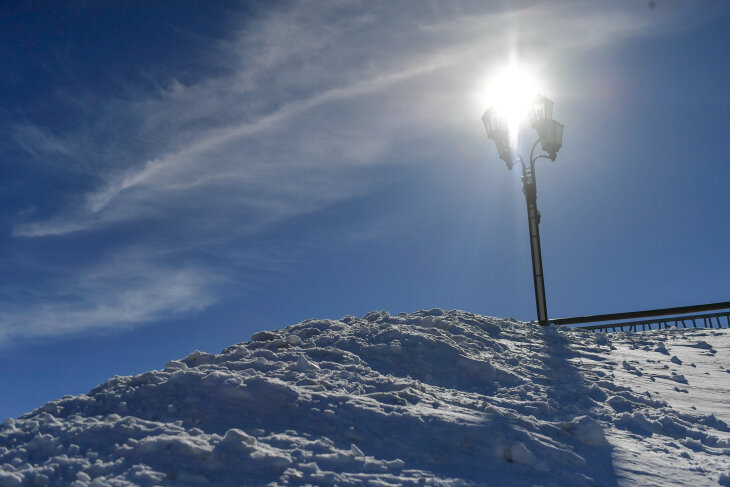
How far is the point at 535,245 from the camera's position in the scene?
417 inches

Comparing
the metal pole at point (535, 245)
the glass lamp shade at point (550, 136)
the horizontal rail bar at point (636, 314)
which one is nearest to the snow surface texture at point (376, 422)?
the metal pole at point (535, 245)

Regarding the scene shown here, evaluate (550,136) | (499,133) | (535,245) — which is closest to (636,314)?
(535,245)

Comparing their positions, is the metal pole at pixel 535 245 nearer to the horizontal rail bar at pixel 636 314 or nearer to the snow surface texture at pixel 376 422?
the horizontal rail bar at pixel 636 314

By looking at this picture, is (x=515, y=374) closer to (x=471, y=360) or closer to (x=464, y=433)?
(x=471, y=360)

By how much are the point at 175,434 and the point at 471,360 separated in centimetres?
381

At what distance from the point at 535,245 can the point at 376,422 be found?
6.78m

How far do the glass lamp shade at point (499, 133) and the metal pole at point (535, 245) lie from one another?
63cm

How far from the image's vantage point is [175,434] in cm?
430

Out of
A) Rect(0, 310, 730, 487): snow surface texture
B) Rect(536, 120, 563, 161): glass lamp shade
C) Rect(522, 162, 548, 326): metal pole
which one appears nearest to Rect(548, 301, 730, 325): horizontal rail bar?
Rect(522, 162, 548, 326): metal pole

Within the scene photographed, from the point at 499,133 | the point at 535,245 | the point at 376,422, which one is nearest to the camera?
the point at 376,422

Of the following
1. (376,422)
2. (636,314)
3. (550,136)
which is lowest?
(376,422)

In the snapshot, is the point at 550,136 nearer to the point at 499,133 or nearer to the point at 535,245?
the point at 499,133

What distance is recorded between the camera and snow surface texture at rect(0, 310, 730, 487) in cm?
399

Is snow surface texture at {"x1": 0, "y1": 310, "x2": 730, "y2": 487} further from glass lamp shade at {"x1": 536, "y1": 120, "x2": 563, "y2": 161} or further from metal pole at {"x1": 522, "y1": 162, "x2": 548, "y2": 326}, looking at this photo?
glass lamp shade at {"x1": 536, "y1": 120, "x2": 563, "y2": 161}
